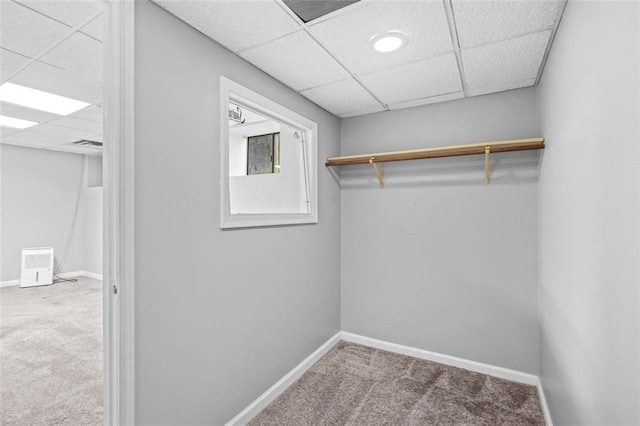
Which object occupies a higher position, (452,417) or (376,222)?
(376,222)

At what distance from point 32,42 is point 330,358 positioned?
3.22 meters

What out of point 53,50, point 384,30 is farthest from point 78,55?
point 384,30

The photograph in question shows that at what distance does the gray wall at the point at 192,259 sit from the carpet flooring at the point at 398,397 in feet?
0.93

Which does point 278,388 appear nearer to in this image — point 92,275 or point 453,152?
point 453,152

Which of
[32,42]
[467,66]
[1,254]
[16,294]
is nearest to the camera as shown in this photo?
[32,42]

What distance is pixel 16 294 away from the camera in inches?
196

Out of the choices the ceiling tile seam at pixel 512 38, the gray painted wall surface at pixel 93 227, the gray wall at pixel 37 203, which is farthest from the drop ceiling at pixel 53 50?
the gray painted wall surface at pixel 93 227

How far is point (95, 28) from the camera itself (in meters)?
1.84

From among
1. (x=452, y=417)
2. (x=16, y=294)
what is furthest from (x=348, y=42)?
(x=16, y=294)

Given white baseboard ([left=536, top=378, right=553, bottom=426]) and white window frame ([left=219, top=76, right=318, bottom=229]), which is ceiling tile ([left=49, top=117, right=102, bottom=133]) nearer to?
white window frame ([left=219, top=76, right=318, bottom=229])

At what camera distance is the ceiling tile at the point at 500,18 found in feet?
4.99

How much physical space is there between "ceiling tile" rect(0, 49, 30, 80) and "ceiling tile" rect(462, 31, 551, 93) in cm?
304

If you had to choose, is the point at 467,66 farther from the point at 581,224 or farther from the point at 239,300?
the point at 239,300

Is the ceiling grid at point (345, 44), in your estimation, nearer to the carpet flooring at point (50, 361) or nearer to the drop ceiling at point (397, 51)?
the drop ceiling at point (397, 51)
